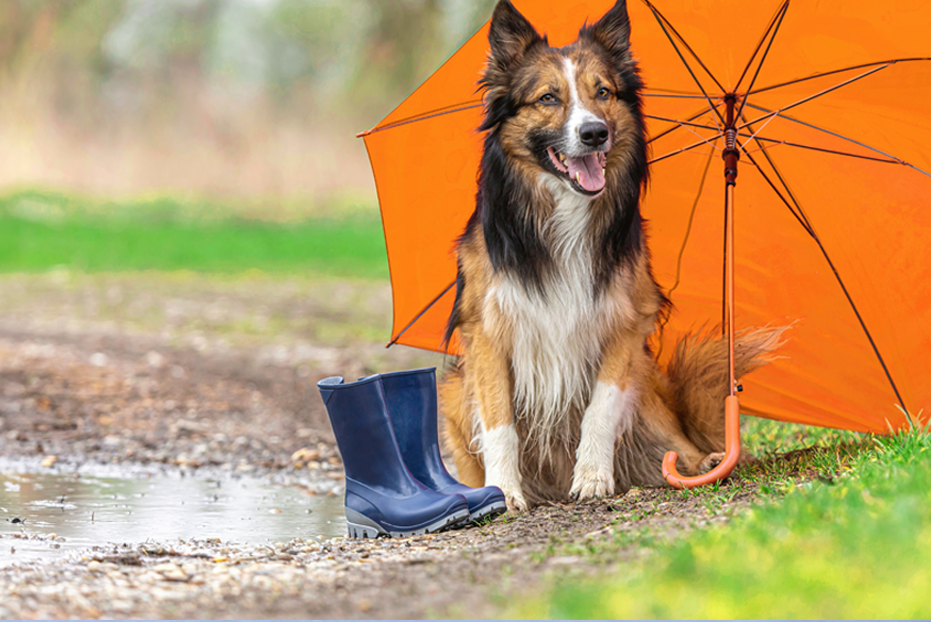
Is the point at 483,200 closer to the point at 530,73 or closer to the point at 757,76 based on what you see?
the point at 530,73

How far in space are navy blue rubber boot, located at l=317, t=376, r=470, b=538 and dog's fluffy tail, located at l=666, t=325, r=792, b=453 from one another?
4.81ft

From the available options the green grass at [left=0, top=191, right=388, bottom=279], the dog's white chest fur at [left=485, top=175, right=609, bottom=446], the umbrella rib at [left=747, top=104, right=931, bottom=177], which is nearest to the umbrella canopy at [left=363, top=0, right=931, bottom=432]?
the umbrella rib at [left=747, top=104, right=931, bottom=177]

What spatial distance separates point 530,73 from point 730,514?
199cm

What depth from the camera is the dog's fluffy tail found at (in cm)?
432

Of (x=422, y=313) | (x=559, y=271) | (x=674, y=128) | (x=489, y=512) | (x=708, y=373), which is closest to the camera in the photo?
(x=489, y=512)

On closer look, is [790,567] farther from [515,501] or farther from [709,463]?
[709,463]

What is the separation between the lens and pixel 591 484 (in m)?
3.91

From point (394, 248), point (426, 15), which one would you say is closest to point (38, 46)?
point (426, 15)

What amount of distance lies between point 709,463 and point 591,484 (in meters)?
0.65

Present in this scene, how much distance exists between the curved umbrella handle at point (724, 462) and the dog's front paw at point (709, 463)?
26cm

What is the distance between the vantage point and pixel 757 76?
4.12 m

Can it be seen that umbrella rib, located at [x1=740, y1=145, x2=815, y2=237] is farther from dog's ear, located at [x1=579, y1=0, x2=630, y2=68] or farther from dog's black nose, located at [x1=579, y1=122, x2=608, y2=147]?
dog's black nose, located at [x1=579, y1=122, x2=608, y2=147]

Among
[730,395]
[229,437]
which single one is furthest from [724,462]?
[229,437]

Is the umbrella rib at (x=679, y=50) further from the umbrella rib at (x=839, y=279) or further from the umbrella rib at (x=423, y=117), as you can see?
the umbrella rib at (x=423, y=117)
